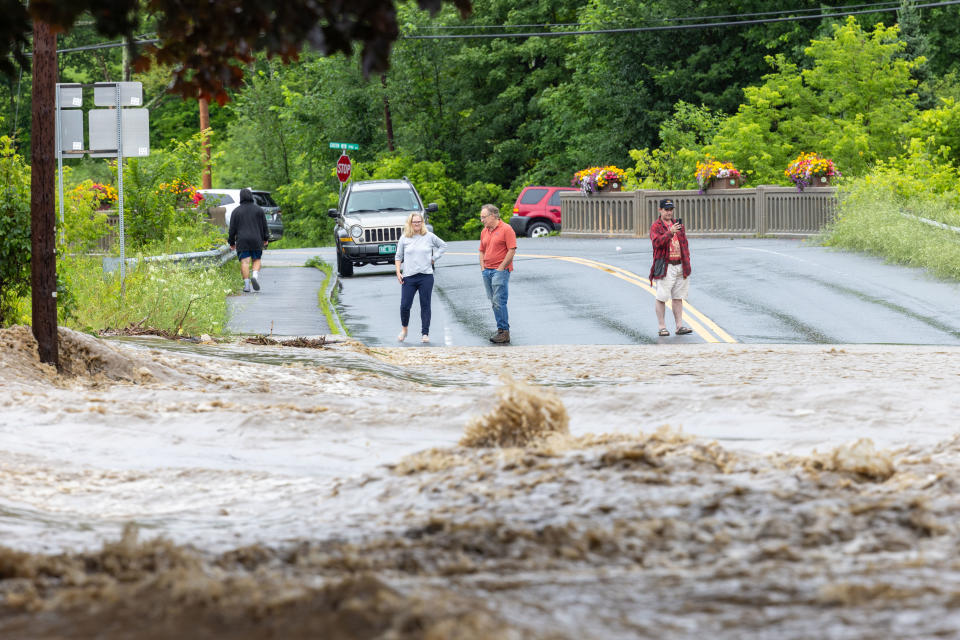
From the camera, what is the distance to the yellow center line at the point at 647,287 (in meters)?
16.6

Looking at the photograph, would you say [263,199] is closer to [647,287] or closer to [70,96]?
[647,287]

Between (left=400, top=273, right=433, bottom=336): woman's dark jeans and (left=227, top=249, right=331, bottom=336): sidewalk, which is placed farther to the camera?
(left=227, top=249, right=331, bottom=336): sidewalk

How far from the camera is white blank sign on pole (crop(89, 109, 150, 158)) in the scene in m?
17.3

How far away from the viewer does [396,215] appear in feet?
91.3

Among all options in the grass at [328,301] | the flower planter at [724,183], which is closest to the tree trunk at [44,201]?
the grass at [328,301]

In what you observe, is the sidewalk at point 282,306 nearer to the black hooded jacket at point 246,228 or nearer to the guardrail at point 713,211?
the black hooded jacket at point 246,228

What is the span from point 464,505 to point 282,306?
15.2 m

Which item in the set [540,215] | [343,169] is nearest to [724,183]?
[540,215]

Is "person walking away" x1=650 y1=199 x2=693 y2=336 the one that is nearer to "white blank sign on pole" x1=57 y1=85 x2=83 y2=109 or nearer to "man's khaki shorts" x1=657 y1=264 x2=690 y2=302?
"man's khaki shorts" x1=657 y1=264 x2=690 y2=302

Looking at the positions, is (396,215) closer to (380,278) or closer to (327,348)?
(380,278)

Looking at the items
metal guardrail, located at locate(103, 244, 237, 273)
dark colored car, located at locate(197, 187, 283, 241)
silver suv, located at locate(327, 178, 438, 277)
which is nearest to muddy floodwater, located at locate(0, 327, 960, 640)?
metal guardrail, located at locate(103, 244, 237, 273)

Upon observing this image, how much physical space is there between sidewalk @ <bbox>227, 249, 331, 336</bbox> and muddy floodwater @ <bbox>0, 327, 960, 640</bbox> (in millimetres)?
6068

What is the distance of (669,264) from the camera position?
16828 mm

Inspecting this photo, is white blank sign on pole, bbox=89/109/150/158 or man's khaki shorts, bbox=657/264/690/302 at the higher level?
white blank sign on pole, bbox=89/109/150/158
